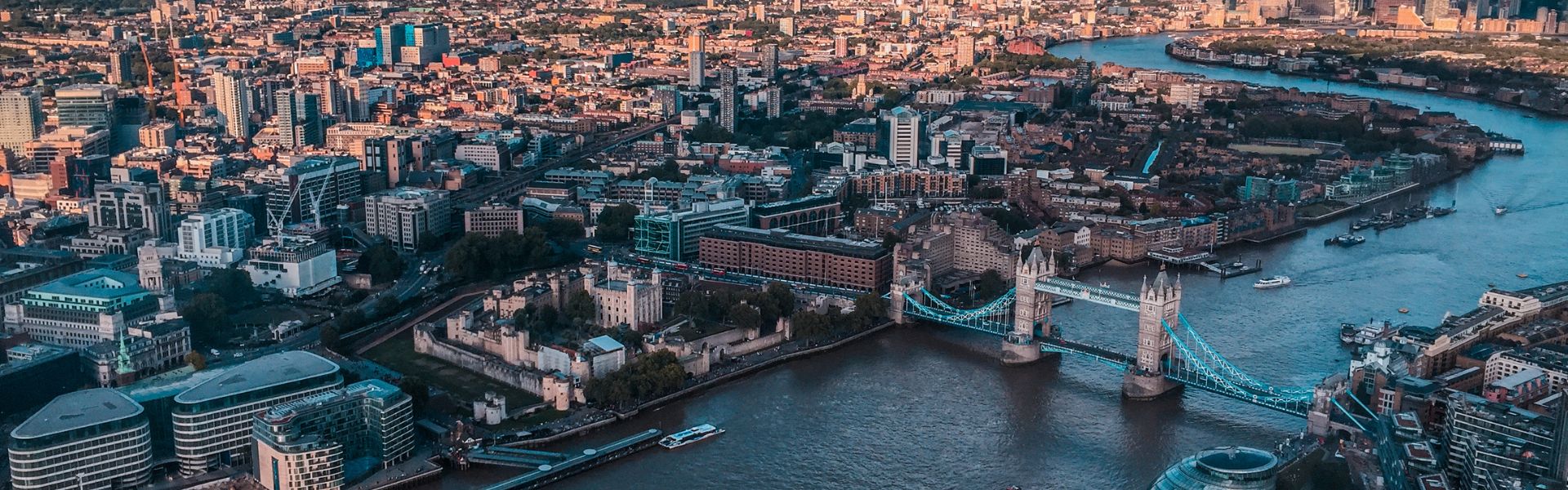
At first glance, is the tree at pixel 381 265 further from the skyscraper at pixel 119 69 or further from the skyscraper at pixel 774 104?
the skyscraper at pixel 119 69

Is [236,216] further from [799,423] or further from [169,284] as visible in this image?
[799,423]

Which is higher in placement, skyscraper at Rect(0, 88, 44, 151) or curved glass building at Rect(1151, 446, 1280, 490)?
skyscraper at Rect(0, 88, 44, 151)

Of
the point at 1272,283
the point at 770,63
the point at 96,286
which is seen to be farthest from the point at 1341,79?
the point at 96,286

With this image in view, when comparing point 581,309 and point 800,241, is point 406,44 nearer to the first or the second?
point 800,241

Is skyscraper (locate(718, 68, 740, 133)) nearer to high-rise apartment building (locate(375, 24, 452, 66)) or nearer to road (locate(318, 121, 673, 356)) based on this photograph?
road (locate(318, 121, 673, 356))

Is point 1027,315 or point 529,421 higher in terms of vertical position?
point 1027,315

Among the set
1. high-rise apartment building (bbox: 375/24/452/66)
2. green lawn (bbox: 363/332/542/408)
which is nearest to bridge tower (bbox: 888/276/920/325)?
green lawn (bbox: 363/332/542/408)
